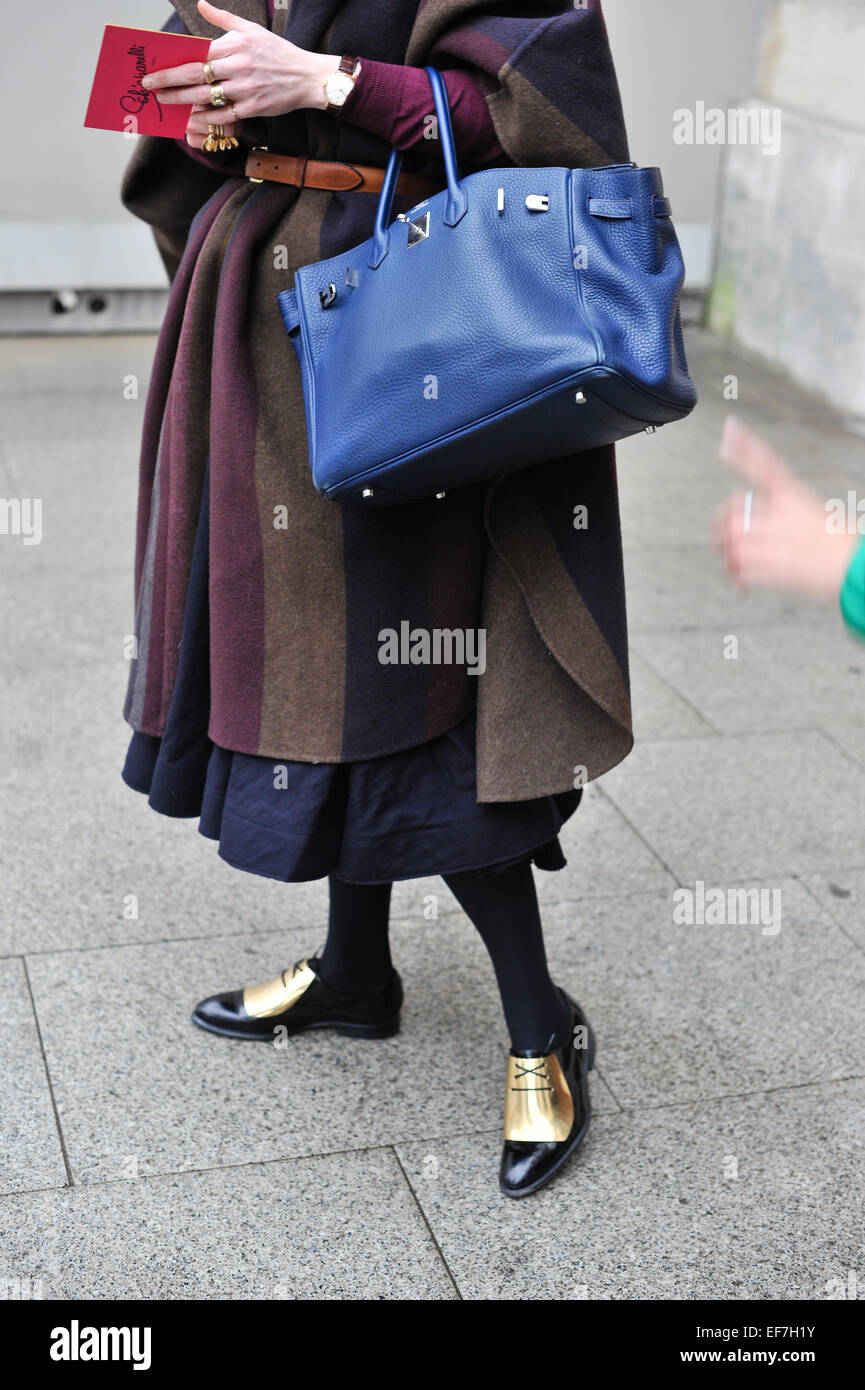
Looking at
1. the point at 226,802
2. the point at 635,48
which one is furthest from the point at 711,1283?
the point at 635,48

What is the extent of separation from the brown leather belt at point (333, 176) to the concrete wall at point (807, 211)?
4.99 metres

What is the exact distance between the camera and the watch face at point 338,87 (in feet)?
6.33

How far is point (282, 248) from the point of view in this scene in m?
2.08

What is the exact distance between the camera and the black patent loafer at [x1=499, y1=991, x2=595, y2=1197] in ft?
7.97

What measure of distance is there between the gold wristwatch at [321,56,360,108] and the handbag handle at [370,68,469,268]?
0.31 feet

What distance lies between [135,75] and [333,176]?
292mm

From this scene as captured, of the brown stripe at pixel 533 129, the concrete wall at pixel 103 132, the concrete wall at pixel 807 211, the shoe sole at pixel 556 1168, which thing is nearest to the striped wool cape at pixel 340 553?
the brown stripe at pixel 533 129

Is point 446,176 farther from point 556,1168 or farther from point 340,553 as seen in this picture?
point 556,1168

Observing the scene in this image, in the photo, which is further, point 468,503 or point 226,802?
point 226,802

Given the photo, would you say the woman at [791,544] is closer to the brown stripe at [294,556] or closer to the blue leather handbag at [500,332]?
the blue leather handbag at [500,332]

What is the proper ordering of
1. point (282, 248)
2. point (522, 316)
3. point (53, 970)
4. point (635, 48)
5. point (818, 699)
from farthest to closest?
1. point (635, 48)
2. point (818, 699)
3. point (53, 970)
4. point (282, 248)
5. point (522, 316)

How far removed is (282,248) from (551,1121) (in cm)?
145

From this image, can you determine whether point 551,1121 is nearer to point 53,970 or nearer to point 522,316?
point 53,970
